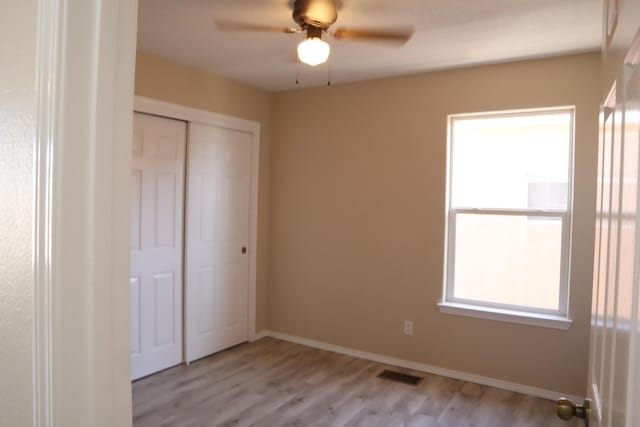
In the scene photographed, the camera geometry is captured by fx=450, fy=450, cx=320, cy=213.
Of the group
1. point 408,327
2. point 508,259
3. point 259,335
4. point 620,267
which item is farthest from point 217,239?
point 620,267

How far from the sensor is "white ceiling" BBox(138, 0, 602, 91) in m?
2.49

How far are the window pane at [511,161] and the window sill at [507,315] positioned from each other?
81 cm

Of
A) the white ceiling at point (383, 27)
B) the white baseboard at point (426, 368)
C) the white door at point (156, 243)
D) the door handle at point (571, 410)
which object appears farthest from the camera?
the white door at point (156, 243)

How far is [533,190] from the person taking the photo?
3.43 metres

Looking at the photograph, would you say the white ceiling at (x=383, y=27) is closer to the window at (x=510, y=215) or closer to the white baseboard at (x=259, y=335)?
the window at (x=510, y=215)

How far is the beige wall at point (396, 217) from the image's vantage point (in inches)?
126

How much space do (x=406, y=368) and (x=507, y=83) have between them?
243cm

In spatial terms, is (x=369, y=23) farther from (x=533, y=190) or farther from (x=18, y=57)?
(x=18, y=57)

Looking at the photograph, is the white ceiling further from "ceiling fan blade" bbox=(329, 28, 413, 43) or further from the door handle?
the door handle

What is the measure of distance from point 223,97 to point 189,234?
1.26 meters

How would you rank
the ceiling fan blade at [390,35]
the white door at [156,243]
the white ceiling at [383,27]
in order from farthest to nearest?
the white door at [156,243], the ceiling fan blade at [390,35], the white ceiling at [383,27]

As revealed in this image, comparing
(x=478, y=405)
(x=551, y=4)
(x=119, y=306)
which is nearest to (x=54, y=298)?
(x=119, y=306)

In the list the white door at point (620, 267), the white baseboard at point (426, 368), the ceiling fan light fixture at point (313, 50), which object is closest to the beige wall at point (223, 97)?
the white baseboard at point (426, 368)

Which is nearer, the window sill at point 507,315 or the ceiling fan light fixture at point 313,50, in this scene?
the ceiling fan light fixture at point 313,50
